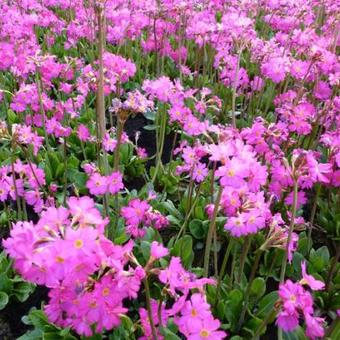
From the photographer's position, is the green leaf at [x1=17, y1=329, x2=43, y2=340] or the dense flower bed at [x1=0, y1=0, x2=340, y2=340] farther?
the green leaf at [x1=17, y1=329, x2=43, y2=340]

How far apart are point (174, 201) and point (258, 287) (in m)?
1.24

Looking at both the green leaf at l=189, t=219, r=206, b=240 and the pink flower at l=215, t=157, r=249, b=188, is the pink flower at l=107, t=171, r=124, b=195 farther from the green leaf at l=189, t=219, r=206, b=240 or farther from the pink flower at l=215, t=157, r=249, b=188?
the pink flower at l=215, t=157, r=249, b=188

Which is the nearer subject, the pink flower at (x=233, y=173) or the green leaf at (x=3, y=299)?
the pink flower at (x=233, y=173)

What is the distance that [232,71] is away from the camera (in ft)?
14.0

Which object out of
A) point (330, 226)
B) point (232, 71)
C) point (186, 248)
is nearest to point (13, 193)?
point (186, 248)

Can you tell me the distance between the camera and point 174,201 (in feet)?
12.1

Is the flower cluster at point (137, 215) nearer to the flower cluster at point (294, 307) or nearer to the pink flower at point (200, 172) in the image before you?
the pink flower at point (200, 172)

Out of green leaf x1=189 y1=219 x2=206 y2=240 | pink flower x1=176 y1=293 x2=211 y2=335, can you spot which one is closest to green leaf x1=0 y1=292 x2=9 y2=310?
green leaf x1=189 y1=219 x2=206 y2=240

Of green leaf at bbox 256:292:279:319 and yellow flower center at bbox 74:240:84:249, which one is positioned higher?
yellow flower center at bbox 74:240:84:249

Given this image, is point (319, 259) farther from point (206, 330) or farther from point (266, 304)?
point (206, 330)

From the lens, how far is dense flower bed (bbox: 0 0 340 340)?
1440mm

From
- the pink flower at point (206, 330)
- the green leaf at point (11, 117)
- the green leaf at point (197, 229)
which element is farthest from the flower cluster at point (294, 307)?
the green leaf at point (11, 117)

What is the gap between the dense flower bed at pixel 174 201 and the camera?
1440mm

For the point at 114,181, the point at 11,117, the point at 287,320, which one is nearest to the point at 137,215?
the point at 114,181
